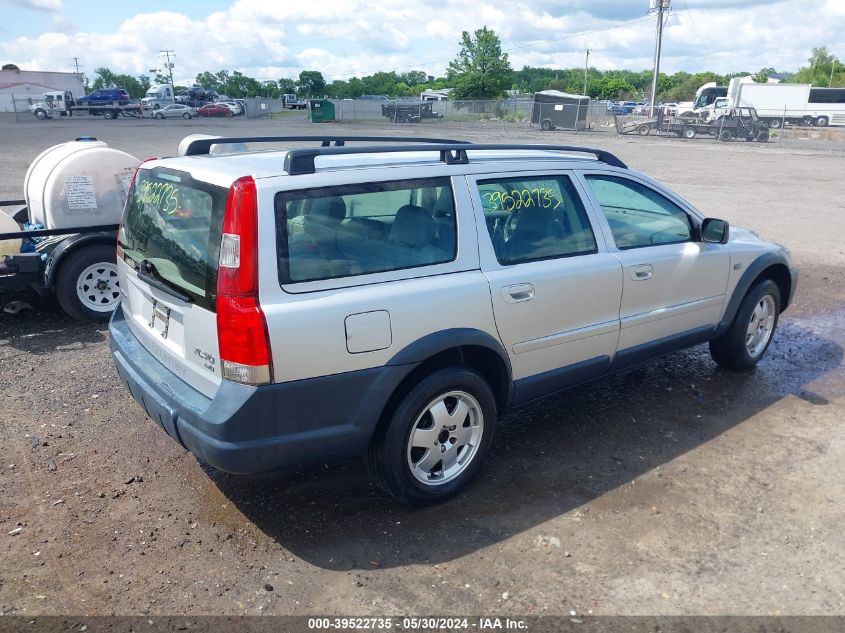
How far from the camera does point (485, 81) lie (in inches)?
2459

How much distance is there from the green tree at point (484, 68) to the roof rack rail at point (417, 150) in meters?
61.1

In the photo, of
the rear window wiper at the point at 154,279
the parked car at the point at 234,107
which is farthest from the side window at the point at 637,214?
the parked car at the point at 234,107

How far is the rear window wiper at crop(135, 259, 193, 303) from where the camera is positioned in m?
3.34

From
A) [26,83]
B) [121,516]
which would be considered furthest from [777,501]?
[26,83]

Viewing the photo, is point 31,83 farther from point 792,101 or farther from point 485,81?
point 792,101

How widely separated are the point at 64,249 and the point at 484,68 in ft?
201

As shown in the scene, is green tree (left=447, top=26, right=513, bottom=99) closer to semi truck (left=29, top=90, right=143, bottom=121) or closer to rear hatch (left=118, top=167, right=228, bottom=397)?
semi truck (left=29, top=90, right=143, bottom=121)

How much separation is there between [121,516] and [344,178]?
2.04 m

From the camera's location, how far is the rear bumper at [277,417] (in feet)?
9.98

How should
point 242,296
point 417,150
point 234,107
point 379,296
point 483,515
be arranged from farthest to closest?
1. point 234,107
2. point 417,150
3. point 483,515
4. point 379,296
5. point 242,296

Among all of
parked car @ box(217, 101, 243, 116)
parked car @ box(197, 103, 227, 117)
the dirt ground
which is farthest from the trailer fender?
parked car @ box(217, 101, 243, 116)

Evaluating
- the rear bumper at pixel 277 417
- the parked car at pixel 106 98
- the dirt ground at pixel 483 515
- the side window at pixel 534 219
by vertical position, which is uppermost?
the parked car at pixel 106 98

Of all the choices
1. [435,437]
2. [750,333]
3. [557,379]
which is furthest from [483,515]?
[750,333]

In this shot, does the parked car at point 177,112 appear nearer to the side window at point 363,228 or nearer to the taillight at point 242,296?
the side window at point 363,228
